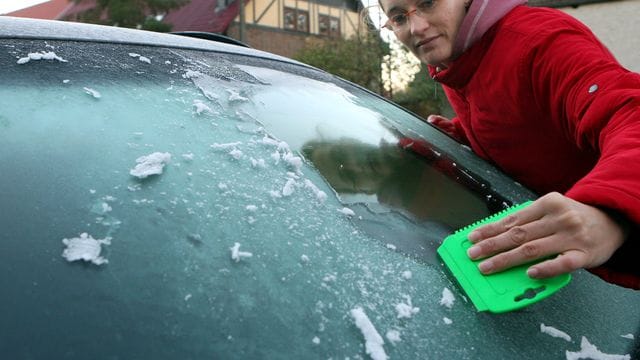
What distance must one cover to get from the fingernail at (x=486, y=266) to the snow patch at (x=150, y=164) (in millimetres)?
508

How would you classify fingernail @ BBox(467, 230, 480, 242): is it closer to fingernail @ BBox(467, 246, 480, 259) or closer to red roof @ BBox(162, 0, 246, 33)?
fingernail @ BBox(467, 246, 480, 259)

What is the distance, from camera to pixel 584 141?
3.86 feet

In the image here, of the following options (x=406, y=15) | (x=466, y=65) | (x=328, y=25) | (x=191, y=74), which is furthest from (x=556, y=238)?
(x=328, y=25)

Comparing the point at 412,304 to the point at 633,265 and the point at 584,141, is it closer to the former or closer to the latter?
the point at 633,265

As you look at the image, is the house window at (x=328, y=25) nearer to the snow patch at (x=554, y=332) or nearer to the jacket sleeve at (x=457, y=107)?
the jacket sleeve at (x=457, y=107)

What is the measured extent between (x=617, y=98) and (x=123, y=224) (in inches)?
34.4

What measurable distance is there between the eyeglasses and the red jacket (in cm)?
16

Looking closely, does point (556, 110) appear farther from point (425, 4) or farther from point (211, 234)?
point (211, 234)

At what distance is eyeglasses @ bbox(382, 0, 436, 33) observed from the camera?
1.55 m

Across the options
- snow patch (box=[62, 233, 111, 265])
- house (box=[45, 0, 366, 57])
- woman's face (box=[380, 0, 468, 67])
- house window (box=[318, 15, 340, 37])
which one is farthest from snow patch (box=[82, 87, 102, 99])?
house window (box=[318, 15, 340, 37])

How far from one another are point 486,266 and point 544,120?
0.67m

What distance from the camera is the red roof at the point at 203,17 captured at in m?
20.8

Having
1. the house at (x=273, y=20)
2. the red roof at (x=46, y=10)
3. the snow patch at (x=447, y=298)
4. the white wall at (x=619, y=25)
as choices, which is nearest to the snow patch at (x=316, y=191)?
the snow patch at (x=447, y=298)

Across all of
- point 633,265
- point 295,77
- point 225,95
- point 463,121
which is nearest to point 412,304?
point 633,265
